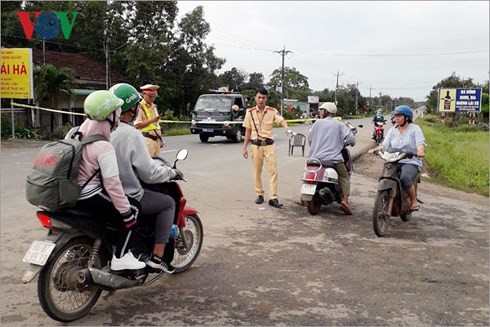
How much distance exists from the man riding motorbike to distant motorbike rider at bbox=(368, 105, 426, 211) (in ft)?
12.0

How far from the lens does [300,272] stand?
4.56 metres

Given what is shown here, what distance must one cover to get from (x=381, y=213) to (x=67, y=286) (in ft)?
13.0

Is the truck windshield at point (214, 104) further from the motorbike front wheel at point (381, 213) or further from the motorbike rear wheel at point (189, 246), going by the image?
the motorbike rear wheel at point (189, 246)

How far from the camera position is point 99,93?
331 centimetres

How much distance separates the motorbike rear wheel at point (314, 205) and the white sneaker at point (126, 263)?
3834mm

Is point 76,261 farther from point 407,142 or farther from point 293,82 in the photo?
point 293,82

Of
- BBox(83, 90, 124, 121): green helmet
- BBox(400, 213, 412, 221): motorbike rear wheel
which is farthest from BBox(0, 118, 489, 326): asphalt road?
BBox(83, 90, 124, 121): green helmet

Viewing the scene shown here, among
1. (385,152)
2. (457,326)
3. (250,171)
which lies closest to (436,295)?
(457,326)

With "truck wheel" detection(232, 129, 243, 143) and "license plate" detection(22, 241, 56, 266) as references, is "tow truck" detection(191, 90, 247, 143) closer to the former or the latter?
"truck wheel" detection(232, 129, 243, 143)

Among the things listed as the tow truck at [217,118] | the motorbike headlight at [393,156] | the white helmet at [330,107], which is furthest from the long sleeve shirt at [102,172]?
the tow truck at [217,118]

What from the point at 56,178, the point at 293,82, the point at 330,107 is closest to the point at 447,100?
the point at 330,107

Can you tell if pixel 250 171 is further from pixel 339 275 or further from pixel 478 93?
pixel 478 93

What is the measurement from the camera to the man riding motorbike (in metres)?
3.53

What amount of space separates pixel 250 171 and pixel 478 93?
23.2 metres
